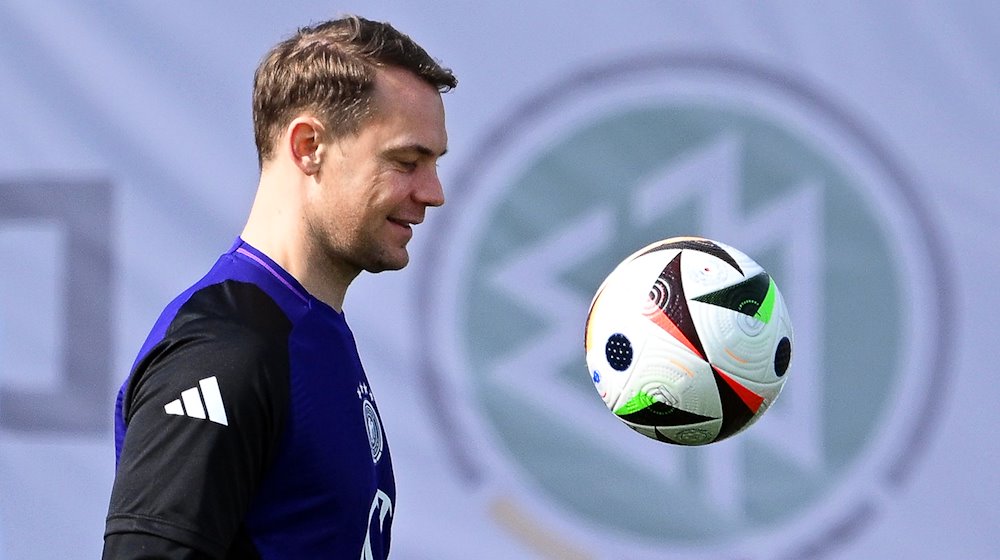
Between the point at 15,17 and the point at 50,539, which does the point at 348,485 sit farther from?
the point at 15,17

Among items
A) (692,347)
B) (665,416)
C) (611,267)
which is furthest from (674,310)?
(611,267)

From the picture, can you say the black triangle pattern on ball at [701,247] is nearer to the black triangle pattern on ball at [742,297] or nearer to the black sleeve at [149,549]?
the black triangle pattern on ball at [742,297]

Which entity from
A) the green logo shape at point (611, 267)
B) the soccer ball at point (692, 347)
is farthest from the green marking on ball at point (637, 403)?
the green logo shape at point (611, 267)

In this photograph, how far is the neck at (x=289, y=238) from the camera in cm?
182

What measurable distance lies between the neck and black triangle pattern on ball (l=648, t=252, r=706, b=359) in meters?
0.56

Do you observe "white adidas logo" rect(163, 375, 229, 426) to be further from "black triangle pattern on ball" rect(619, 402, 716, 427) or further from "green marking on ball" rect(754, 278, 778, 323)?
"green marking on ball" rect(754, 278, 778, 323)

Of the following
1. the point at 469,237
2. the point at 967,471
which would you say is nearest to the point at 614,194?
the point at 469,237

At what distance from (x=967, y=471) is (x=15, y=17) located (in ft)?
9.35

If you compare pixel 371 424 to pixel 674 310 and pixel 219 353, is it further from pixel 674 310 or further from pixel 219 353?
pixel 674 310

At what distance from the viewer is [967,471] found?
3.19 meters

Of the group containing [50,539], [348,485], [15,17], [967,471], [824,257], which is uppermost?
[15,17]

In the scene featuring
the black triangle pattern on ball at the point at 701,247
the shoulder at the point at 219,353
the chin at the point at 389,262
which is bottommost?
the shoulder at the point at 219,353

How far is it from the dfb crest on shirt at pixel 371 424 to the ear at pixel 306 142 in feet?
1.10

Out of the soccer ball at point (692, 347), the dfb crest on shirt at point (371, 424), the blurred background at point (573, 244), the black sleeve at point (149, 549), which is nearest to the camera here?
the black sleeve at point (149, 549)
